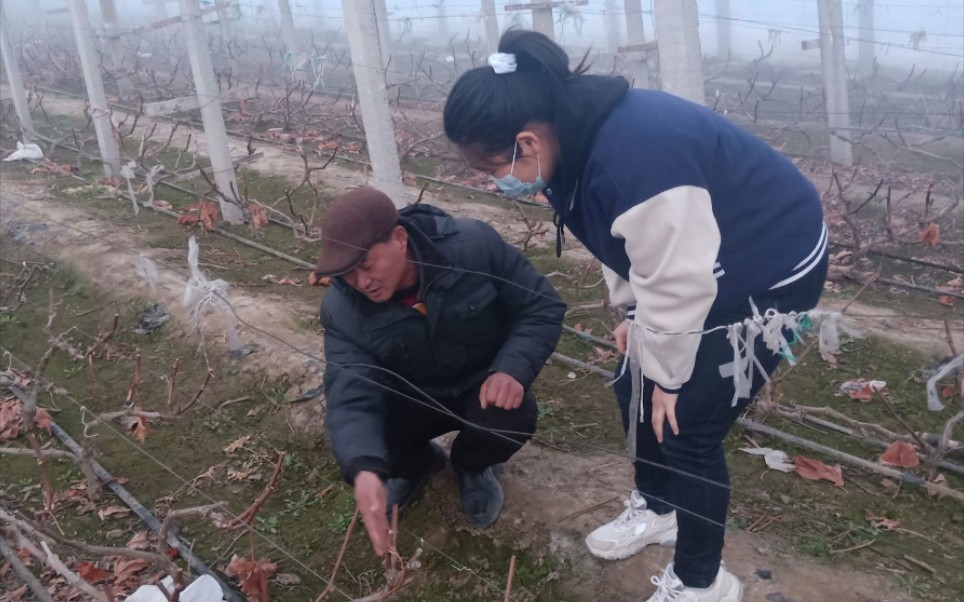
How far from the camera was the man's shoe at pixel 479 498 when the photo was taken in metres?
2.78

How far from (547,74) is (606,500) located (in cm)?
166

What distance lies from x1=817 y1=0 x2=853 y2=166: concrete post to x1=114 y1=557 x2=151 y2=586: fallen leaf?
343 inches

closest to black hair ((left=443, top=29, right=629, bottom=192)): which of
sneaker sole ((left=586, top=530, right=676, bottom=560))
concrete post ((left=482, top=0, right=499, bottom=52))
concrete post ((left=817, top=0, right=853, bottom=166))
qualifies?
sneaker sole ((left=586, top=530, right=676, bottom=560))

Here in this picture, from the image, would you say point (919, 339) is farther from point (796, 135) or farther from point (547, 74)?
point (796, 135)

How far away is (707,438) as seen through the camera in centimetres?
194

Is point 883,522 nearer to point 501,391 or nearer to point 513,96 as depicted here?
point 501,391

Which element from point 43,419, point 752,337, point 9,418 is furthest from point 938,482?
point 9,418

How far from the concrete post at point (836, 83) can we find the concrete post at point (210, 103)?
265 inches

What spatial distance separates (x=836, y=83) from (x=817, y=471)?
25.2 feet

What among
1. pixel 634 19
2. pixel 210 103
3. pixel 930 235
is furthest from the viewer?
pixel 634 19

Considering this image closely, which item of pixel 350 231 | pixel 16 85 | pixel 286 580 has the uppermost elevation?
pixel 16 85

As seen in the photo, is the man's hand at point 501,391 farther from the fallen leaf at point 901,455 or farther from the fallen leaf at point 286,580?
the fallen leaf at point 901,455

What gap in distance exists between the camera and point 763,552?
2.55m

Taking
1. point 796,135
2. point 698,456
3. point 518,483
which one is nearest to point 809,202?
point 698,456
